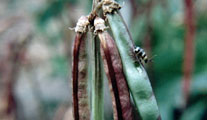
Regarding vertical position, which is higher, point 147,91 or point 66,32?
point 66,32

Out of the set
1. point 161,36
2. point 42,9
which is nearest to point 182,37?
point 161,36

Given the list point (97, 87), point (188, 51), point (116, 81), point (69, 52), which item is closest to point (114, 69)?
point (116, 81)

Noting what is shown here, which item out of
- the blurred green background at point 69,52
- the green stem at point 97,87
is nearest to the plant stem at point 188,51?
the blurred green background at point 69,52

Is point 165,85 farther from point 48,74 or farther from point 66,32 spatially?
point 48,74

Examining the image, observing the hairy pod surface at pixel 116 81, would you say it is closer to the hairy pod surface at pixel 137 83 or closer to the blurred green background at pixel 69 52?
the hairy pod surface at pixel 137 83

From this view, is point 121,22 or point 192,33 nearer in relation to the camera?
point 121,22

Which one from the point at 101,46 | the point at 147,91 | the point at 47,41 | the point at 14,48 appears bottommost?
the point at 147,91

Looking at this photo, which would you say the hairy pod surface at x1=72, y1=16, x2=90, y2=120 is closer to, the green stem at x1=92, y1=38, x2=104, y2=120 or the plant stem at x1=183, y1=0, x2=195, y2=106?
the green stem at x1=92, y1=38, x2=104, y2=120

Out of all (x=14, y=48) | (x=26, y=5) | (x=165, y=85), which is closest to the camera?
(x=165, y=85)

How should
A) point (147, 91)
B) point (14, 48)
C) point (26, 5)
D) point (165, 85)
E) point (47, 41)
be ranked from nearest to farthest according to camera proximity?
point (147, 91) < point (165, 85) < point (14, 48) < point (47, 41) < point (26, 5)
